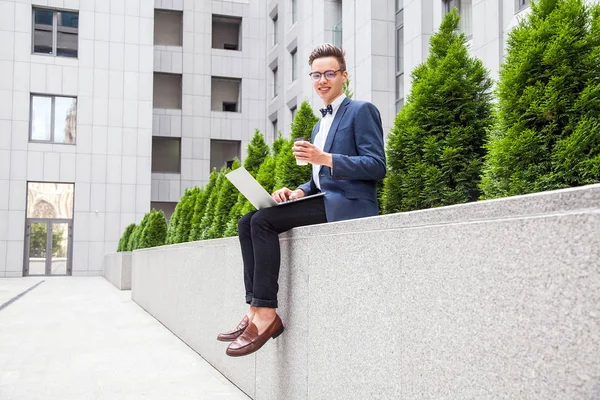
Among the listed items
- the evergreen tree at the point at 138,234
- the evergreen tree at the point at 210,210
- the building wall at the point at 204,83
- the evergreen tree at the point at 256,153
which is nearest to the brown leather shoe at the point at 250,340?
the evergreen tree at the point at 256,153

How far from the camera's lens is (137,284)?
48.9ft

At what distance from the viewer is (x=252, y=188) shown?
4.03 meters

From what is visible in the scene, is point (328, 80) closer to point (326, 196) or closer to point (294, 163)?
point (326, 196)

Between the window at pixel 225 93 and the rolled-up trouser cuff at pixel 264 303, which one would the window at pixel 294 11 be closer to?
the window at pixel 225 93

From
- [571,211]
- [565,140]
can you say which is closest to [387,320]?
[571,211]

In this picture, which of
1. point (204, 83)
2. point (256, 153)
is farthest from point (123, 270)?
point (204, 83)

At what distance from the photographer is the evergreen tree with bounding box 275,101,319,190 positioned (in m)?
7.45

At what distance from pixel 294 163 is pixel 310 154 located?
3852 millimetres

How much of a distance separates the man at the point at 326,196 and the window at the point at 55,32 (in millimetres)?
28421

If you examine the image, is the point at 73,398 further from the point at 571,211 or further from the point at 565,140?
the point at 571,211

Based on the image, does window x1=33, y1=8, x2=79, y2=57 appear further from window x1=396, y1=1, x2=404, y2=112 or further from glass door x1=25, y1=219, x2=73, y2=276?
window x1=396, y1=1, x2=404, y2=112

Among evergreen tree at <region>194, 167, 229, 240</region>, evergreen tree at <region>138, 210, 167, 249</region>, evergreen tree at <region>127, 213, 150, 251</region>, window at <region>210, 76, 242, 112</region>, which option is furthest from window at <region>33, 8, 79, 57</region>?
evergreen tree at <region>194, 167, 229, 240</region>

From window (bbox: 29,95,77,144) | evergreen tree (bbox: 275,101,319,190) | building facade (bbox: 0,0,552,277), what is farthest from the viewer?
window (bbox: 29,95,77,144)

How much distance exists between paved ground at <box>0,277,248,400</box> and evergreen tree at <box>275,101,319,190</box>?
7.49 ft
